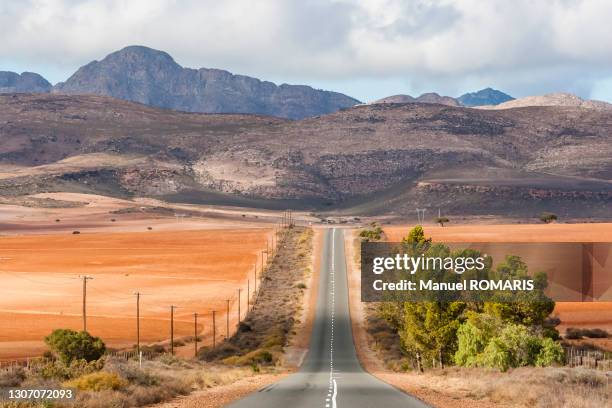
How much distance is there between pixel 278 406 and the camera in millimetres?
28297

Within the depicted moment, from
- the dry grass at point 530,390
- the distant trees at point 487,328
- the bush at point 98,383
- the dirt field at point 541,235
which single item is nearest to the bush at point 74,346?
the distant trees at point 487,328

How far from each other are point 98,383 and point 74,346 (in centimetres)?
3104

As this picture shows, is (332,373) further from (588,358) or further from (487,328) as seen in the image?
(588,358)

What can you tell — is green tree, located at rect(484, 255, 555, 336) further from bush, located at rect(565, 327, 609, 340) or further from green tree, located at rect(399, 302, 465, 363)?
bush, located at rect(565, 327, 609, 340)

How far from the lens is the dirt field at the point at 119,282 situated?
9140 centimetres

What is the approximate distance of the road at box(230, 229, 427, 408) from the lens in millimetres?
29781

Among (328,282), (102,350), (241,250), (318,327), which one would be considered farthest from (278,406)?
(241,250)

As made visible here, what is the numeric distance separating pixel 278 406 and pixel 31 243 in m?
165

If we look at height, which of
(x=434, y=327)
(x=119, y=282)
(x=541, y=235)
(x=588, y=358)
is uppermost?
(x=541, y=235)

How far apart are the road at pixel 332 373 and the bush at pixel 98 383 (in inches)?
174

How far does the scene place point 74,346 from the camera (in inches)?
2368

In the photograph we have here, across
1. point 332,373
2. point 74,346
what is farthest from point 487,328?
point 74,346

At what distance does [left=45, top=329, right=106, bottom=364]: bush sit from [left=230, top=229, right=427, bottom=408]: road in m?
13.7

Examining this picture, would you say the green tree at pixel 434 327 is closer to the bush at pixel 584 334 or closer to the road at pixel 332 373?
the road at pixel 332 373
